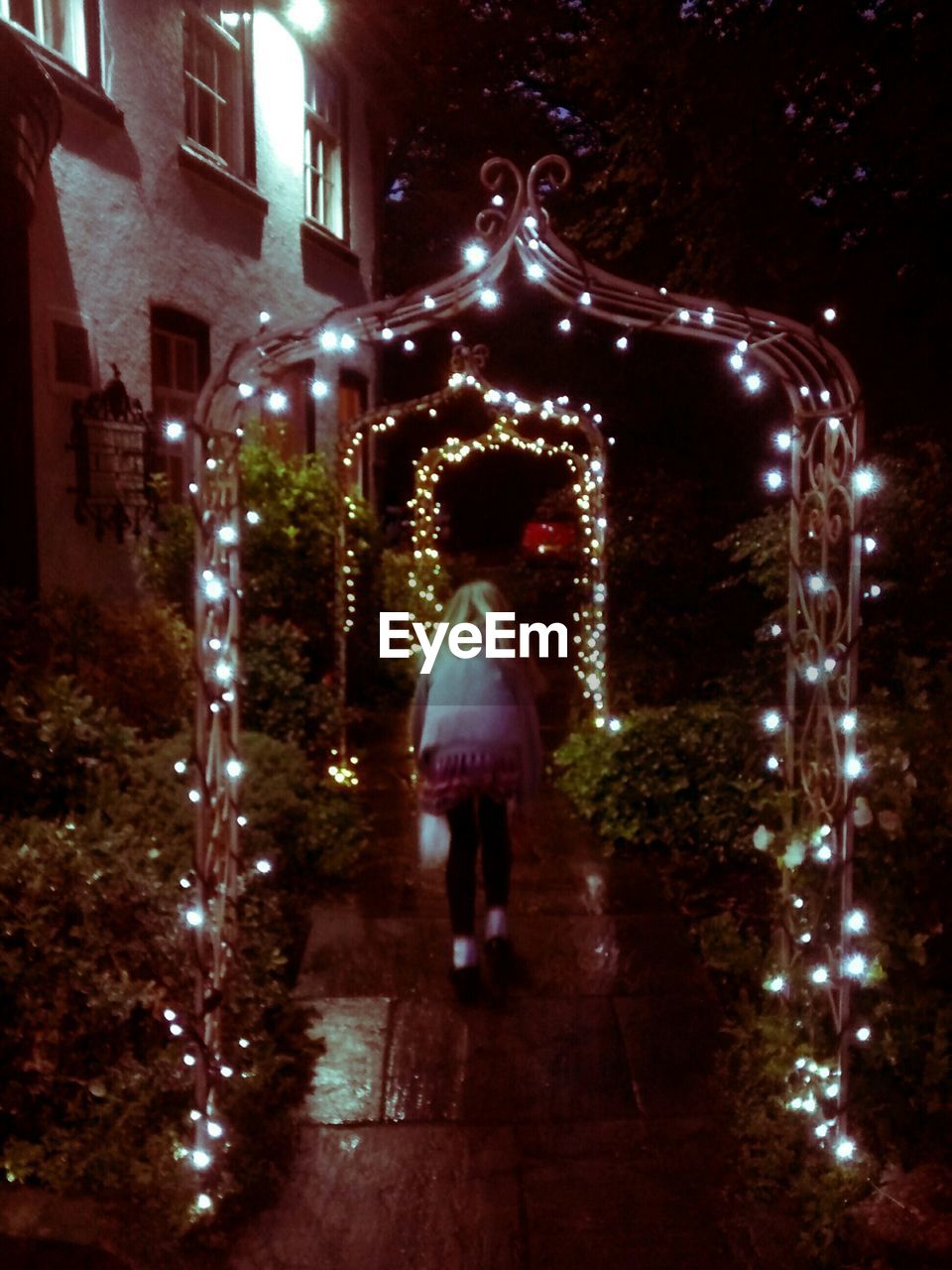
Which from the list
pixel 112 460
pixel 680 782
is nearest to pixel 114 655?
pixel 112 460

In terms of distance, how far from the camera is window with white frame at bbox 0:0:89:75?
768cm

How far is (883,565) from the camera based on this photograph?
25.5 feet

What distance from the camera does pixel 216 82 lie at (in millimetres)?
10633

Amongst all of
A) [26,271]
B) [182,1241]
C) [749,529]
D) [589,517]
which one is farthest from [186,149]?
[182,1241]

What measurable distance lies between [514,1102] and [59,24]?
738 cm

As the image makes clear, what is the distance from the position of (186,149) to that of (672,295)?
6831 millimetres

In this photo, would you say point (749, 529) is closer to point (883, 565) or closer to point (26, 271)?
point (883, 565)

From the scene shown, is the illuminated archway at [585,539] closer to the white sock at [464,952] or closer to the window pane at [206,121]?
the window pane at [206,121]

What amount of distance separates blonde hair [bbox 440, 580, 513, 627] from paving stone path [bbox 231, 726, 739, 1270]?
5.03 ft

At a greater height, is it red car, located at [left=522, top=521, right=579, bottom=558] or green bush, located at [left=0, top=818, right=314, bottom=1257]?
red car, located at [left=522, top=521, right=579, bottom=558]

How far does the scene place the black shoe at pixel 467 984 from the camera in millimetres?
4949

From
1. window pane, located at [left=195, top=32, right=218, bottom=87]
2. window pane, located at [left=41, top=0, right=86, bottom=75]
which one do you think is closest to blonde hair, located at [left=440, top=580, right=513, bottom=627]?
window pane, located at [left=41, top=0, right=86, bottom=75]

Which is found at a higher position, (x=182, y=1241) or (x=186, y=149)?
(x=186, y=149)

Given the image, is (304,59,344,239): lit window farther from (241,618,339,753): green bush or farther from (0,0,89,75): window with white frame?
(241,618,339,753): green bush
